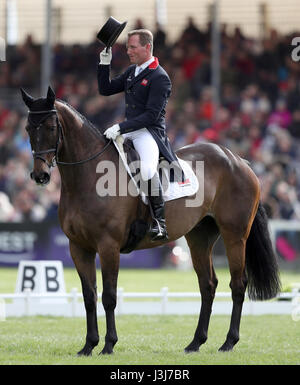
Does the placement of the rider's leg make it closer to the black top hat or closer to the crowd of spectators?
the black top hat

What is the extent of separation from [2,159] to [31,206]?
3.04 m

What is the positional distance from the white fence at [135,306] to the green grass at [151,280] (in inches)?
70.8

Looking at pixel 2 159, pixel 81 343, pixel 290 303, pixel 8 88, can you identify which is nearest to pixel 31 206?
pixel 2 159

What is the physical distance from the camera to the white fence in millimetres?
10523

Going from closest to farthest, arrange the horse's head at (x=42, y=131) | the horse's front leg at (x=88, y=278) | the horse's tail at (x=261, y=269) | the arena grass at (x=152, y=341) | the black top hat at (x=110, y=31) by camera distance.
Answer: the arena grass at (x=152, y=341)
the horse's head at (x=42, y=131)
the horse's front leg at (x=88, y=278)
the black top hat at (x=110, y=31)
the horse's tail at (x=261, y=269)

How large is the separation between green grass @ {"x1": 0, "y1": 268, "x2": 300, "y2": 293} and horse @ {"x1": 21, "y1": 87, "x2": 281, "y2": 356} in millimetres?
4256

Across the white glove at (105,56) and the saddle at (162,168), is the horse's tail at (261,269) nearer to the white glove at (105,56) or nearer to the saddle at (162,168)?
the saddle at (162,168)

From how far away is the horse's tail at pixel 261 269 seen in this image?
8.78 m

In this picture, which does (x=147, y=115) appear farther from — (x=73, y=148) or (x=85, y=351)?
(x=85, y=351)

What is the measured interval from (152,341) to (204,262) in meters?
0.94

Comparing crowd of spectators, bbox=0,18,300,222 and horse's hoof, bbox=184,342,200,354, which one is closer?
horse's hoof, bbox=184,342,200,354

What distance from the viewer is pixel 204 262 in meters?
8.68

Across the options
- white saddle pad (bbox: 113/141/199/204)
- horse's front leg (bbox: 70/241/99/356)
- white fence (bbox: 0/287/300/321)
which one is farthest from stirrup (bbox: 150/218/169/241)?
white fence (bbox: 0/287/300/321)

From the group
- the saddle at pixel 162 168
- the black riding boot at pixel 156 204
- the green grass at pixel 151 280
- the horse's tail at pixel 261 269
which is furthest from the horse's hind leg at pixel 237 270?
the green grass at pixel 151 280
